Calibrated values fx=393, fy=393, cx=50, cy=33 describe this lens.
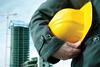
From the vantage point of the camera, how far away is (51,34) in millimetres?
1811

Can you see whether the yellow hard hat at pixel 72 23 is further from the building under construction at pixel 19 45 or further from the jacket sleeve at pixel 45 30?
the building under construction at pixel 19 45

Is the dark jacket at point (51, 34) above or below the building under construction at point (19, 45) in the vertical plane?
below

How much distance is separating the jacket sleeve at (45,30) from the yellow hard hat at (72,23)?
0.04 meters

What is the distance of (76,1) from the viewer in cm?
190

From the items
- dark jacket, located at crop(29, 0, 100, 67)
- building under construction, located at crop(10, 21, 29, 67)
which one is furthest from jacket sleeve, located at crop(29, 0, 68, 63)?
building under construction, located at crop(10, 21, 29, 67)

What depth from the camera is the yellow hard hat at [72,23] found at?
1.75 m

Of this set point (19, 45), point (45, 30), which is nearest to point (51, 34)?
point (45, 30)

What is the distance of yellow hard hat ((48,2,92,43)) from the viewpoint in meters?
1.75

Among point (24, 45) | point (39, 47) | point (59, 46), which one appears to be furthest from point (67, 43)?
point (24, 45)

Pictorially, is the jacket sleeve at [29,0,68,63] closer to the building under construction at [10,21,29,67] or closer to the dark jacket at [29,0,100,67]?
the dark jacket at [29,0,100,67]

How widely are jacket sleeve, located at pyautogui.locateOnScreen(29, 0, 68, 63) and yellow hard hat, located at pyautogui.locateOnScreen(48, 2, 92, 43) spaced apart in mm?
38

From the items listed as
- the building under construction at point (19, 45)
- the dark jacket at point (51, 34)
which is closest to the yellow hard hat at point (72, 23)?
the dark jacket at point (51, 34)

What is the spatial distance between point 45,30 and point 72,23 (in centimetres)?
14

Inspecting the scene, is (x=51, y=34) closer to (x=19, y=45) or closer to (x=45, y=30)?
(x=45, y=30)
